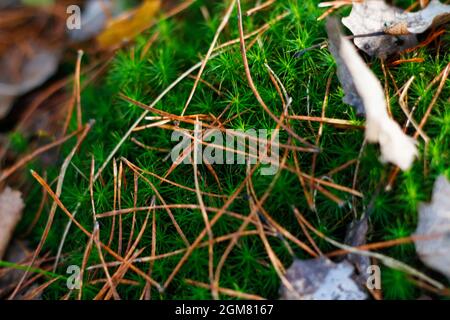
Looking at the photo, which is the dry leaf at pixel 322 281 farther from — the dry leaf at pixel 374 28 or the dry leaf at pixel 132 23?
the dry leaf at pixel 132 23

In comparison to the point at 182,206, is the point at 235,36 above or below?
above

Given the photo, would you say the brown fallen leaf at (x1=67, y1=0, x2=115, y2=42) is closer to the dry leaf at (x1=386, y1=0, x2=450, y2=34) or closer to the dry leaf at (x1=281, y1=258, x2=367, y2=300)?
the dry leaf at (x1=386, y1=0, x2=450, y2=34)

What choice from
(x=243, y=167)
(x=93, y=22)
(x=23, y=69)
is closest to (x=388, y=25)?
(x=243, y=167)

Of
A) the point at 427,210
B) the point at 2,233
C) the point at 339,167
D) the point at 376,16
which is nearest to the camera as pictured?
the point at 427,210

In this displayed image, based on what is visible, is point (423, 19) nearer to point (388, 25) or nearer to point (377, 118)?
point (388, 25)

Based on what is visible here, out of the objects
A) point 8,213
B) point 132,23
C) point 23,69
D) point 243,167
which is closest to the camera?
point 243,167
